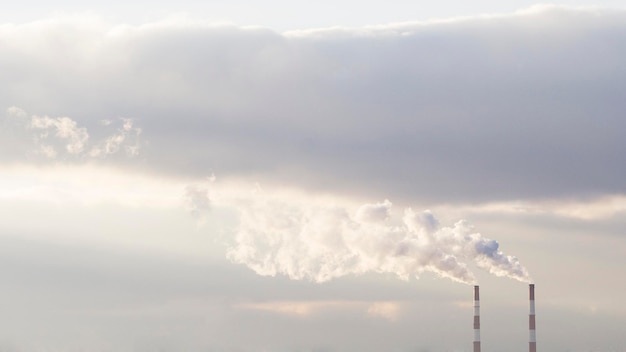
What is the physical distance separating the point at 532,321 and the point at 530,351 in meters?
3.91

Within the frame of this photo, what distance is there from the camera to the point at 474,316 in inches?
5684

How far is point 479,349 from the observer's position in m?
144

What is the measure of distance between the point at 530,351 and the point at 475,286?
1099cm

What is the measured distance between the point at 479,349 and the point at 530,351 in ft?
22.3

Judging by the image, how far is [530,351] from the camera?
141 meters

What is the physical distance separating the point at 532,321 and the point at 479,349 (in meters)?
8.05

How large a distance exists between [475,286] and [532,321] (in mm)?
8655

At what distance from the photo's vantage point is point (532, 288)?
14350cm

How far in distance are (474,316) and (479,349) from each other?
4.41 metres

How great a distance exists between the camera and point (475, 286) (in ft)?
470

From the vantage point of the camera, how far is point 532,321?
465 ft
